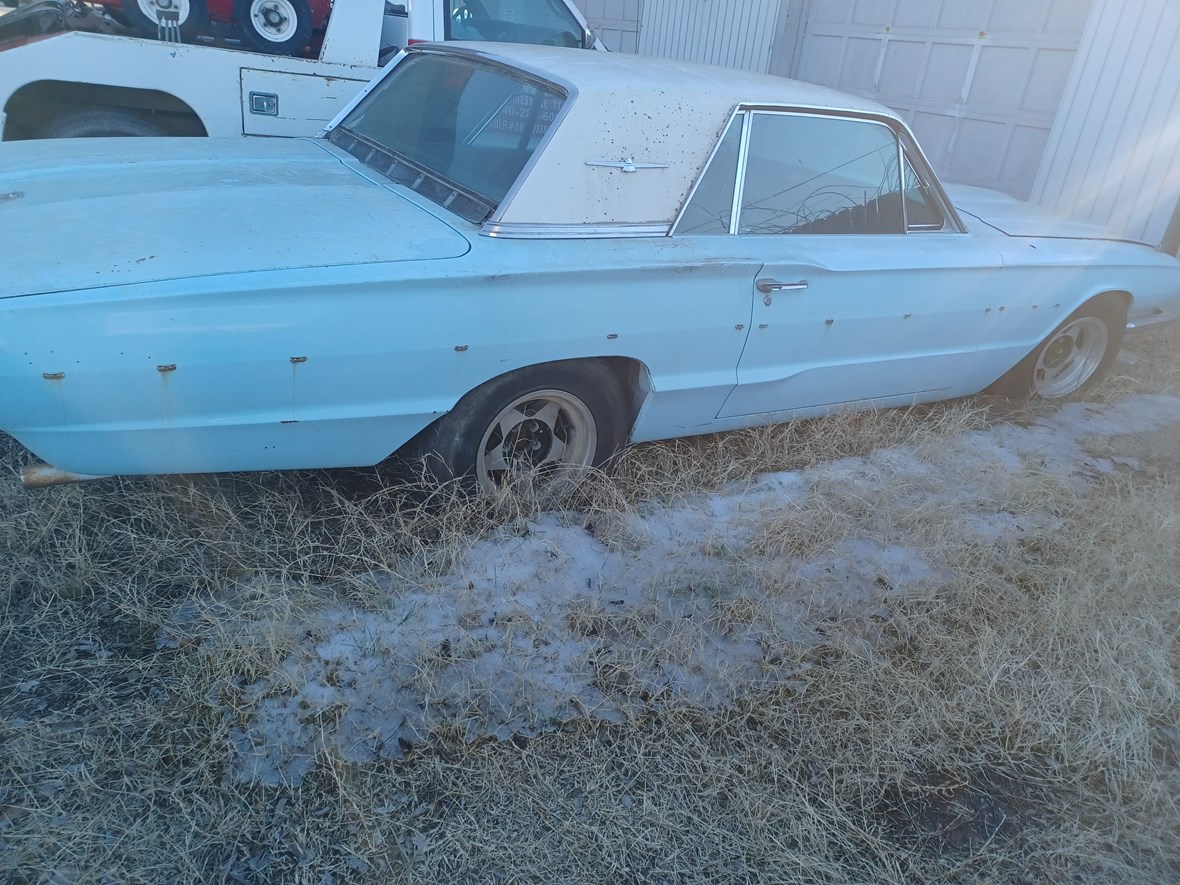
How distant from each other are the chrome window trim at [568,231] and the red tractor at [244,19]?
3245mm

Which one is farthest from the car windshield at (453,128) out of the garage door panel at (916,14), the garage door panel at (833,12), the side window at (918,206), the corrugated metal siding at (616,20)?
the corrugated metal siding at (616,20)

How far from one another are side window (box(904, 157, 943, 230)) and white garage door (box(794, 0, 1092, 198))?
452cm

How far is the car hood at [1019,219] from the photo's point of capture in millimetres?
4289

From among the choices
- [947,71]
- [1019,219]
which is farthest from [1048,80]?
[1019,219]

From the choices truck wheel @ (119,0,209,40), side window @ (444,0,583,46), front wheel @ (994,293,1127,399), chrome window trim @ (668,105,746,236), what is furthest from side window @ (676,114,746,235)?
truck wheel @ (119,0,209,40)

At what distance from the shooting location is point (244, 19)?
5199 mm

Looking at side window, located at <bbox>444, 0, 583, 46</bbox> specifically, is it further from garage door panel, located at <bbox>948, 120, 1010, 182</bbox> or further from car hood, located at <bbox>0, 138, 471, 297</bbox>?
garage door panel, located at <bbox>948, 120, 1010, 182</bbox>

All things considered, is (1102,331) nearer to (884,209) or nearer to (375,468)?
(884,209)

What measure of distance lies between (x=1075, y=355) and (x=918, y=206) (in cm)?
171

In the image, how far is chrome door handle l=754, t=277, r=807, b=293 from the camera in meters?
3.23

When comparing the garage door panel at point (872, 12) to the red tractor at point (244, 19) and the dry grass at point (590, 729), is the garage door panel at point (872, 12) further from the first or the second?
the dry grass at point (590, 729)

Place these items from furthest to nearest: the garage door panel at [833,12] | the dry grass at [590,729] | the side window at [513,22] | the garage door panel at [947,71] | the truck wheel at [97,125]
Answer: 1. the garage door panel at [833,12]
2. the garage door panel at [947,71]
3. the side window at [513,22]
4. the truck wheel at [97,125]
5. the dry grass at [590,729]

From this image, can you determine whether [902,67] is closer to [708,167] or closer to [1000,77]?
[1000,77]

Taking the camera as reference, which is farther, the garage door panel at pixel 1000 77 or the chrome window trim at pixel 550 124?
the garage door panel at pixel 1000 77
